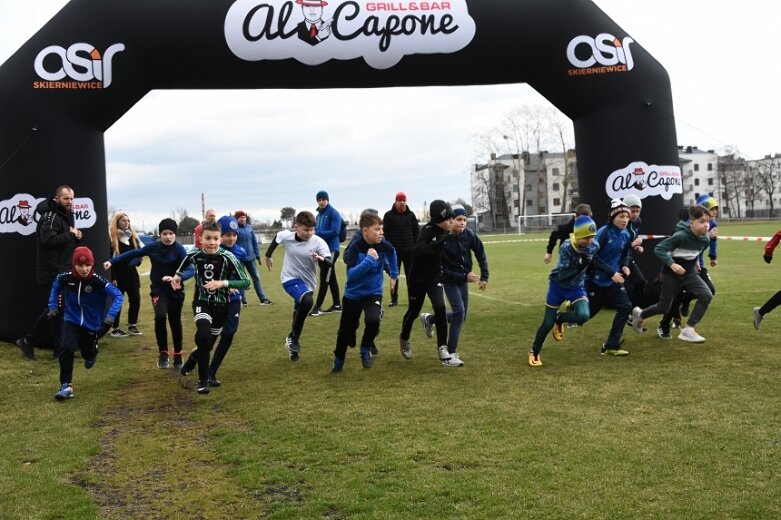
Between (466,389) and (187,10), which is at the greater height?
(187,10)

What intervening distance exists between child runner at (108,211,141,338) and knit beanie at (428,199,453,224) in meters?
5.02

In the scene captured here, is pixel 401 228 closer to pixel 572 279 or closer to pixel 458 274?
pixel 458 274

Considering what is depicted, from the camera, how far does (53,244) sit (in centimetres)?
867

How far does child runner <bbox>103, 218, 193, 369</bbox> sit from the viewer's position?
816cm

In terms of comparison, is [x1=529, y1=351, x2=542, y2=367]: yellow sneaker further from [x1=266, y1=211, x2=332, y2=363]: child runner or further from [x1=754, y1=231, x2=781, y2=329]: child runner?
[x1=754, y1=231, x2=781, y2=329]: child runner

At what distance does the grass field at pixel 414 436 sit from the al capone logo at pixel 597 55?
4.25 metres

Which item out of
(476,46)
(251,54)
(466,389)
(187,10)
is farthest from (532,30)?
(466,389)

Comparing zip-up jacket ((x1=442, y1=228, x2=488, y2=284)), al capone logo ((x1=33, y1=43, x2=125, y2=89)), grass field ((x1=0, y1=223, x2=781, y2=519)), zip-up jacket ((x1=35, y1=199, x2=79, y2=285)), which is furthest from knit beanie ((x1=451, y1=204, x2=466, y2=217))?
al capone logo ((x1=33, y1=43, x2=125, y2=89))

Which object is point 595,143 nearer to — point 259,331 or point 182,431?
point 259,331

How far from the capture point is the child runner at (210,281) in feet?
22.9

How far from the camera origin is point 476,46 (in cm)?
1044

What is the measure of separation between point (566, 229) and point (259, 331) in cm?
494

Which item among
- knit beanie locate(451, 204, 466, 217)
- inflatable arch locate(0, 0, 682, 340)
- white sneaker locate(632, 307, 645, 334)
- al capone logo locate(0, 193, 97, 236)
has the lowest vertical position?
white sneaker locate(632, 307, 645, 334)

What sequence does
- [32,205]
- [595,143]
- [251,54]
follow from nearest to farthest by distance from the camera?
[32,205] → [251,54] → [595,143]
